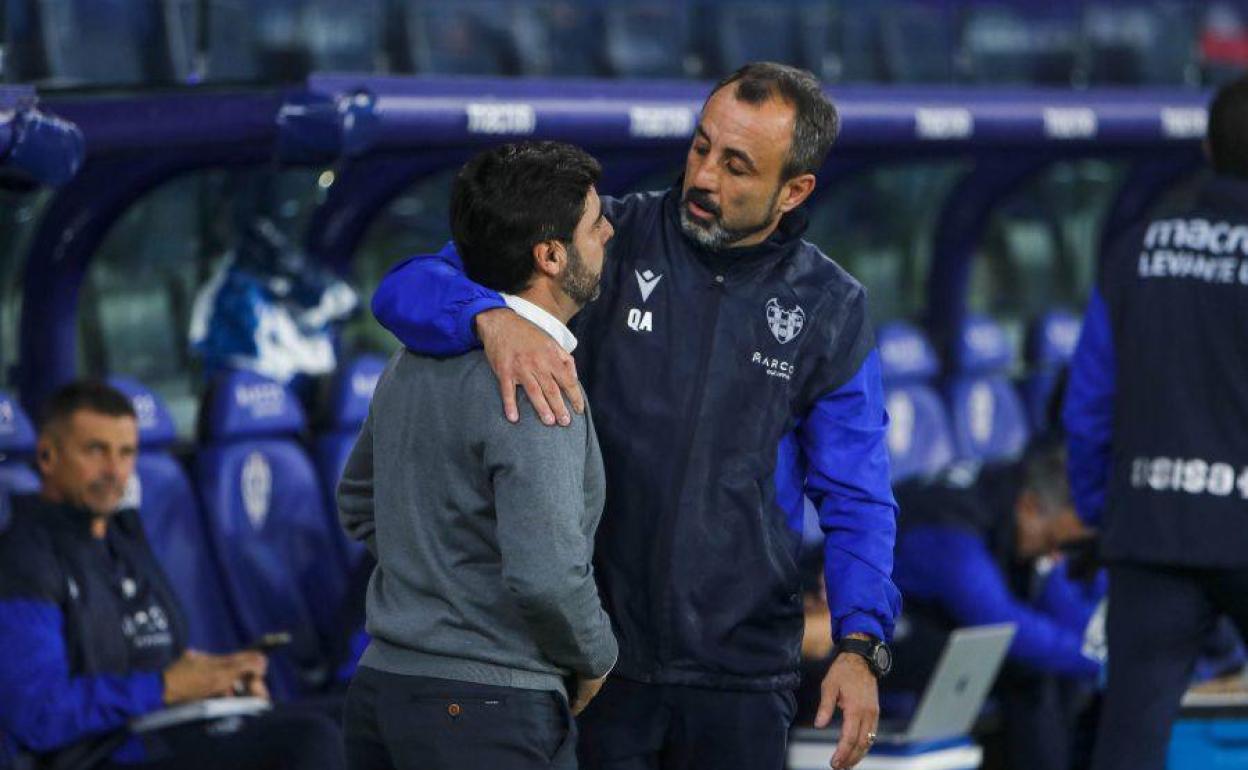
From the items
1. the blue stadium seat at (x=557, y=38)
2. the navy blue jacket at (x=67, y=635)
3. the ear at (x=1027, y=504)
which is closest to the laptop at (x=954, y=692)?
the ear at (x=1027, y=504)

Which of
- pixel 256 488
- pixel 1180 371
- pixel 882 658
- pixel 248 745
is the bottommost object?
pixel 248 745

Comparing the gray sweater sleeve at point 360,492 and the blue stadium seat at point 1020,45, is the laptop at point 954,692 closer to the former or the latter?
the gray sweater sleeve at point 360,492

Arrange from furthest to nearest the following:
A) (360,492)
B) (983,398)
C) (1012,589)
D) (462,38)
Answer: (983,398), (462,38), (1012,589), (360,492)

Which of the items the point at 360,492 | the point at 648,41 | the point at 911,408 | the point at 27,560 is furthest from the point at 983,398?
the point at 360,492

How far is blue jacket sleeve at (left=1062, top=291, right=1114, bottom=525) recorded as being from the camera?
168 inches

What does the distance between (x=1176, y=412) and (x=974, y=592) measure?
1.55 meters

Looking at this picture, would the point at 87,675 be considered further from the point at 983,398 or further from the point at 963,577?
the point at 983,398

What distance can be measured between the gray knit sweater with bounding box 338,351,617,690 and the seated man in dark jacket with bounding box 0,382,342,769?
5.53 feet

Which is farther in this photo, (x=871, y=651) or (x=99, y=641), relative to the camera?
(x=99, y=641)

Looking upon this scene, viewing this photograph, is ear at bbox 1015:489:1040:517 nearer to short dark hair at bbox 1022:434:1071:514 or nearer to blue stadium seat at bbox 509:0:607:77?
short dark hair at bbox 1022:434:1071:514

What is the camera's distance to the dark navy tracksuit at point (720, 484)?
3.21 metres

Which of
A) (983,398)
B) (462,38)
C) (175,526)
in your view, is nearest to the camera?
(175,526)

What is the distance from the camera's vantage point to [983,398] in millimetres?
7801

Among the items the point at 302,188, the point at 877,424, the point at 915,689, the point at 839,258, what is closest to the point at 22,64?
the point at 302,188
